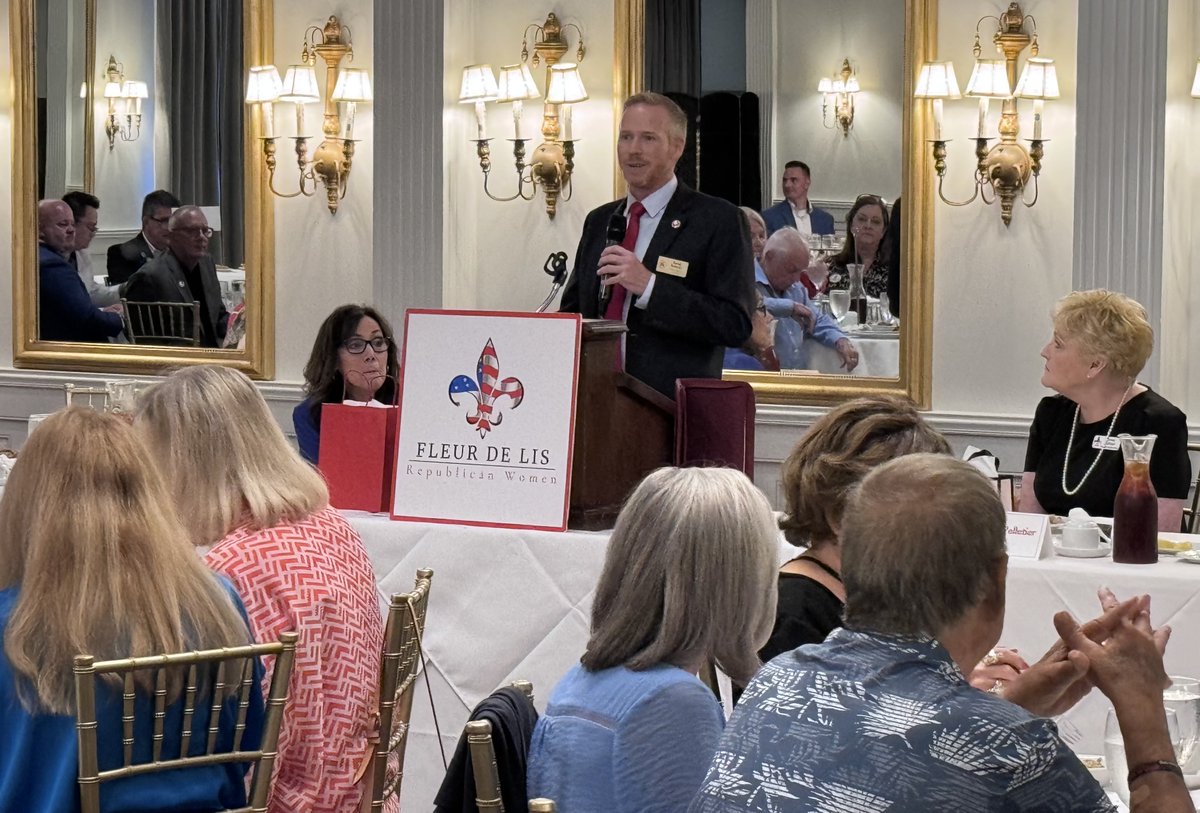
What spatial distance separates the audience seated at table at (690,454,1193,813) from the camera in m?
1.51

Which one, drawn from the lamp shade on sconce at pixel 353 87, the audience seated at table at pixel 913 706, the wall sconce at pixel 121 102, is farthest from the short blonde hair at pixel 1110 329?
the wall sconce at pixel 121 102

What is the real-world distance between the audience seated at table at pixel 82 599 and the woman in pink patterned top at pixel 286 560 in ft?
1.41

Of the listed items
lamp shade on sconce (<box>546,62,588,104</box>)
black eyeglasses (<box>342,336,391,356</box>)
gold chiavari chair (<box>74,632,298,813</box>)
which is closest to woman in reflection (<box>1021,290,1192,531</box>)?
black eyeglasses (<box>342,336,391,356</box>)

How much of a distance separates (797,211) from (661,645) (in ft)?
14.3

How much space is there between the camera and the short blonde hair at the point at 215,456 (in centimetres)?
266

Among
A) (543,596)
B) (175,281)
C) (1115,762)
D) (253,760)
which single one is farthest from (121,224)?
(1115,762)

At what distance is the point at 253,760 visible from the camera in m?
2.24

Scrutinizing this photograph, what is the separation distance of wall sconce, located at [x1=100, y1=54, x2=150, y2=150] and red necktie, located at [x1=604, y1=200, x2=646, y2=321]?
11.9ft

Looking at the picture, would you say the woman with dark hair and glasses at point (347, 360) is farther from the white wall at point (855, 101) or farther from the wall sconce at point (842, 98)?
the wall sconce at point (842, 98)

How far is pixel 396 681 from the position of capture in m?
2.69

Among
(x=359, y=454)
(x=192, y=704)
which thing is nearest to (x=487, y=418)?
(x=359, y=454)

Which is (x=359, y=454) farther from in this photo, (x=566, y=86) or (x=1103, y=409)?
(x=566, y=86)

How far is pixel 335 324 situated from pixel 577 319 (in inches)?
62.6

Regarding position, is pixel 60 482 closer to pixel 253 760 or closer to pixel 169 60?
pixel 253 760
